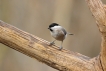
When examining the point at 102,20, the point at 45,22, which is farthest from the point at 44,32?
the point at 102,20

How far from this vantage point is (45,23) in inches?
160

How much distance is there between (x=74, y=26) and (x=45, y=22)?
1.33 feet

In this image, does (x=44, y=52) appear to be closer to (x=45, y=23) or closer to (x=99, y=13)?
(x=99, y=13)

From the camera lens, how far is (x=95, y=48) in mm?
4117

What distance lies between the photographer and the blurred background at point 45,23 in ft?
12.7

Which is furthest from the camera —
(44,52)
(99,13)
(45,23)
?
(45,23)

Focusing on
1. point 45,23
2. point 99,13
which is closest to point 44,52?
point 99,13

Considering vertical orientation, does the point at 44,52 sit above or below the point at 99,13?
below

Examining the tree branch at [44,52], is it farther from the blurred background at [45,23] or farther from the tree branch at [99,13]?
the blurred background at [45,23]

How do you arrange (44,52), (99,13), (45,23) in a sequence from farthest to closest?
(45,23), (44,52), (99,13)

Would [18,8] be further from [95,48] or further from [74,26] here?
[95,48]

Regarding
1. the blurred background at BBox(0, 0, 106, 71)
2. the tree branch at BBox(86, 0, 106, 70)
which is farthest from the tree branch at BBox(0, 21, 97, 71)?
the blurred background at BBox(0, 0, 106, 71)

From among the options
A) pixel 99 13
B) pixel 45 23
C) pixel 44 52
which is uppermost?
pixel 99 13

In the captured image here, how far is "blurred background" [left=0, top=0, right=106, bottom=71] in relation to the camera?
12.7 feet
